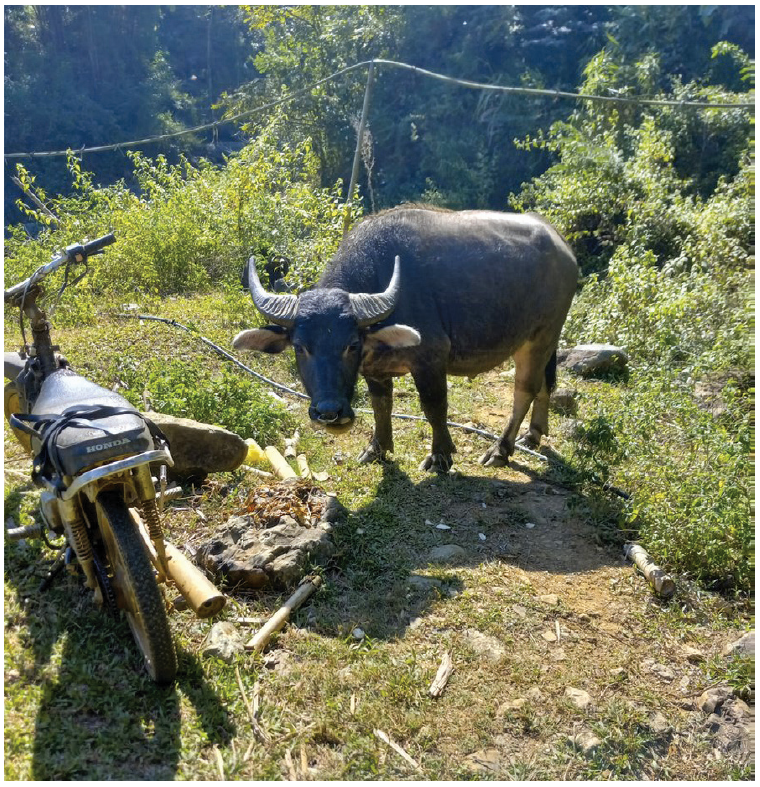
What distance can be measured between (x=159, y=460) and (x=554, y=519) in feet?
9.69

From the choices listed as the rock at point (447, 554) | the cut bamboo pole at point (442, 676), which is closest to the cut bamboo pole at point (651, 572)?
the rock at point (447, 554)

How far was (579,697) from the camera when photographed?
316 centimetres

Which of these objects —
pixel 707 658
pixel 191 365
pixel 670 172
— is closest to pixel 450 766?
pixel 707 658

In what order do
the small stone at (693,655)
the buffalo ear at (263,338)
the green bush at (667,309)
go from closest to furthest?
the small stone at (693,655) → the green bush at (667,309) → the buffalo ear at (263,338)

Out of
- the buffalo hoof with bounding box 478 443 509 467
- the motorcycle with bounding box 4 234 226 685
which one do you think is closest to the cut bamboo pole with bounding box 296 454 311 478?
the buffalo hoof with bounding box 478 443 509 467

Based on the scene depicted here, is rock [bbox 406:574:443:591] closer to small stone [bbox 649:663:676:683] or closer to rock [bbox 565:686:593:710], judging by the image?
rock [bbox 565:686:593:710]

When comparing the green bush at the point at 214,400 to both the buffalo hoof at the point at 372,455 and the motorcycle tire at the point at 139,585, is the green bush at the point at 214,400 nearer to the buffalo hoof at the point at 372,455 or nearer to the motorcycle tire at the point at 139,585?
the buffalo hoof at the point at 372,455

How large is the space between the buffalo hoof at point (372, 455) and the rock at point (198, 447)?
1.13 metres

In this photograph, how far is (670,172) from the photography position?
11.3 m

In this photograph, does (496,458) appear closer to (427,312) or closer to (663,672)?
(427,312)

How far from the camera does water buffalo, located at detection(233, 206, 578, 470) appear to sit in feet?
14.8

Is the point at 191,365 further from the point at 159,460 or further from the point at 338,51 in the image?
the point at 338,51

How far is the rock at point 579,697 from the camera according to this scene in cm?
312

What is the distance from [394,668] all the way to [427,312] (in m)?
2.75
